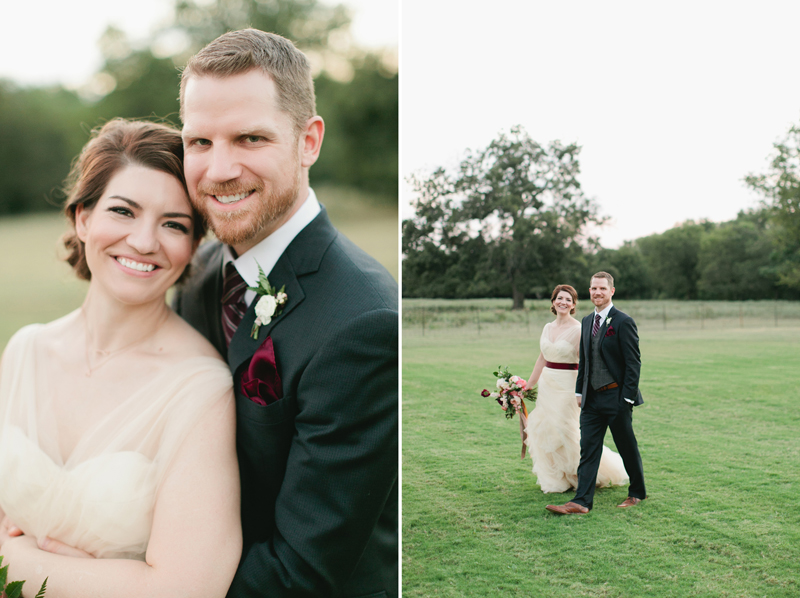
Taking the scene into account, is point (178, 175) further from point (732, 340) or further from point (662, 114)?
point (732, 340)

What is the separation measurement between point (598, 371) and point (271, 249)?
122 centimetres

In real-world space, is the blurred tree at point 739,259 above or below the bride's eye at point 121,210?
below

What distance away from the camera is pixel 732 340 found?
6.84 ft

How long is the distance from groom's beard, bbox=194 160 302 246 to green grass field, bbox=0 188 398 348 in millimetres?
8826

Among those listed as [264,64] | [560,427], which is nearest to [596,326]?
[560,427]

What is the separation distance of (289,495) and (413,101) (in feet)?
4.98

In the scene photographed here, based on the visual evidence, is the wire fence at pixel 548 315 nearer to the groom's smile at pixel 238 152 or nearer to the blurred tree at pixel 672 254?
the blurred tree at pixel 672 254

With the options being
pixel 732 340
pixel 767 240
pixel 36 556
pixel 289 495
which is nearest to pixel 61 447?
pixel 36 556

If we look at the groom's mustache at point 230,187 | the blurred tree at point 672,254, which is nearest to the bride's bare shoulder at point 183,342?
the groom's mustache at point 230,187

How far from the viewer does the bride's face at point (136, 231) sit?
1855 mm

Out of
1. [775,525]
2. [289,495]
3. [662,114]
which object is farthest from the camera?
[662,114]

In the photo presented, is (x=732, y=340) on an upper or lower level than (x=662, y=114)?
lower

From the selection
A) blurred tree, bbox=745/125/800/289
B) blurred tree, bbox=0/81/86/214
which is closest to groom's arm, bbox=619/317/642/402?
blurred tree, bbox=745/125/800/289

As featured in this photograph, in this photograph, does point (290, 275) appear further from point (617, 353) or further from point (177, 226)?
point (617, 353)
